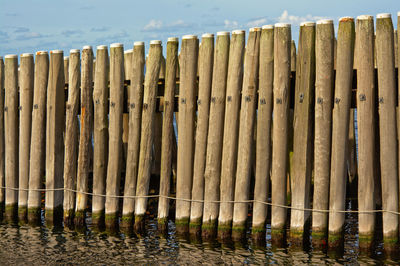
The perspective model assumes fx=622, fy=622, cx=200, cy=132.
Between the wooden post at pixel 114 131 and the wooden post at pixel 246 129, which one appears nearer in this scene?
the wooden post at pixel 246 129

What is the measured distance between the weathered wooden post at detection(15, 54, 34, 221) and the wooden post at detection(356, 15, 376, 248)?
619 centimetres

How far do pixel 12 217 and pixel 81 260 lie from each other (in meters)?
3.13

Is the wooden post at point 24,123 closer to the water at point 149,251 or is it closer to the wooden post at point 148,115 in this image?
the water at point 149,251

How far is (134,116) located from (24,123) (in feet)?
8.41

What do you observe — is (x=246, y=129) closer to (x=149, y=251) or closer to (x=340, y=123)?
(x=340, y=123)

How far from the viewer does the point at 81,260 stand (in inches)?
380

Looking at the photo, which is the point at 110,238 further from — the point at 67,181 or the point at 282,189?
the point at 282,189

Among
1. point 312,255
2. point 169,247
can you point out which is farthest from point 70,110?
point 312,255

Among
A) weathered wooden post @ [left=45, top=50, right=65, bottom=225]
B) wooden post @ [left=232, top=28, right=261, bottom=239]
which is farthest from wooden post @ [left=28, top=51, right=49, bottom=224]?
wooden post @ [left=232, top=28, right=261, bottom=239]

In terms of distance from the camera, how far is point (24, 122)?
11.8 m

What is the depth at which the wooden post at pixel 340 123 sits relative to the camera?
891 centimetres

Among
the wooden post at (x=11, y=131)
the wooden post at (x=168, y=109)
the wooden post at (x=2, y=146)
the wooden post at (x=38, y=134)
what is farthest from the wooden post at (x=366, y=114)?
the wooden post at (x=2, y=146)

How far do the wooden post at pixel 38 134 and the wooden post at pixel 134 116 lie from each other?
6.32ft

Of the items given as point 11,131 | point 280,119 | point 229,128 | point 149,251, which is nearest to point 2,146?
point 11,131
